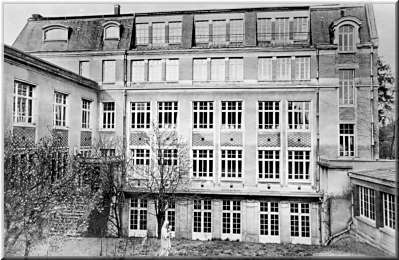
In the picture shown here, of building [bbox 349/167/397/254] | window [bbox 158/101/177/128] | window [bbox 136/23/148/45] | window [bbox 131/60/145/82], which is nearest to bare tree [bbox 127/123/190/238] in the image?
window [bbox 158/101/177/128]

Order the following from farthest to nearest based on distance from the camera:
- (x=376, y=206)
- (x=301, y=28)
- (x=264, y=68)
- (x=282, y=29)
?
(x=264, y=68)
(x=282, y=29)
(x=301, y=28)
(x=376, y=206)

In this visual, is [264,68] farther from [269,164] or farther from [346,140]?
[346,140]

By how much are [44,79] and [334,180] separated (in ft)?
21.4

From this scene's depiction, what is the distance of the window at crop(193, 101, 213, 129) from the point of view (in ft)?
25.3

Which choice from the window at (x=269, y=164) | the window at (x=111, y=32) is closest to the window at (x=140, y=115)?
the window at (x=111, y=32)

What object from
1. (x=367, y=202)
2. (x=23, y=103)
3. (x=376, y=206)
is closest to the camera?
(x=376, y=206)

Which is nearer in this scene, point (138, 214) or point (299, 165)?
point (299, 165)

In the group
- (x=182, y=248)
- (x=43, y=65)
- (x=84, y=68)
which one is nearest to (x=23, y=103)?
(x=43, y=65)

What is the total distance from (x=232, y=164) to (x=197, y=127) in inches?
47.4

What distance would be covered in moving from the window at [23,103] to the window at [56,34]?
1.67 metres

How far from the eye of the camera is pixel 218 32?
7.56 metres

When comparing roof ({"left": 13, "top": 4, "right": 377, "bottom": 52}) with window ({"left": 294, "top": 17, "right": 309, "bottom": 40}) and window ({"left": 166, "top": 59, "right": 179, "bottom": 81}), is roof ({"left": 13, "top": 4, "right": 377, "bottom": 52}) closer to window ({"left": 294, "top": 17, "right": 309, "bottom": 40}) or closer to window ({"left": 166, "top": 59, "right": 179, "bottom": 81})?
window ({"left": 294, "top": 17, "right": 309, "bottom": 40})

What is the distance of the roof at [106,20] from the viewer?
21.7ft

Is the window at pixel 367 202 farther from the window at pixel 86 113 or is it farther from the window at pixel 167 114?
the window at pixel 86 113
